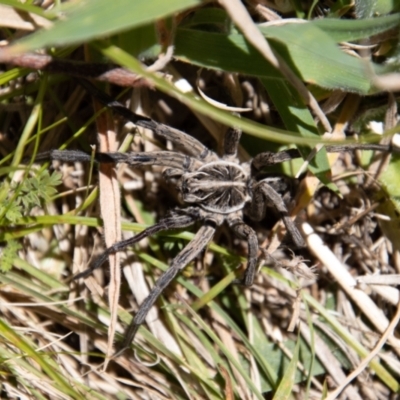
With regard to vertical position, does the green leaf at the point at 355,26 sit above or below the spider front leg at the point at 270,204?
above

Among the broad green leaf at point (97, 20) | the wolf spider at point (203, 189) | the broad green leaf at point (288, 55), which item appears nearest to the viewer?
the broad green leaf at point (97, 20)

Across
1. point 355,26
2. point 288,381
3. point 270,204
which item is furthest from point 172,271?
point 355,26

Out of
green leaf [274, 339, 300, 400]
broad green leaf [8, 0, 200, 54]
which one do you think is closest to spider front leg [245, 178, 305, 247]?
green leaf [274, 339, 300, 400]

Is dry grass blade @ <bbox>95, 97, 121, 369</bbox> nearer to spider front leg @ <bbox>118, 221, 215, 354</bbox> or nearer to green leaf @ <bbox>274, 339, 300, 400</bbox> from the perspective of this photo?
spider front leg @ <bbox>118, 221, 215, 354</bbox>

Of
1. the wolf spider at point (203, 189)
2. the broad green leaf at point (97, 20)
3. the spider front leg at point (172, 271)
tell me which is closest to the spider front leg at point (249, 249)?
the wolf spider at point (203, 189)

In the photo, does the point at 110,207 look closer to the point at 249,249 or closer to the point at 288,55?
the point at 249,249

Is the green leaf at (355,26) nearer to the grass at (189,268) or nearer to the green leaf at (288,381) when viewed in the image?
the grass at (189,268)

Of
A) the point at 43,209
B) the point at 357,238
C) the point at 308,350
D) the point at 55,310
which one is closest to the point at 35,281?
the point at 55,310
